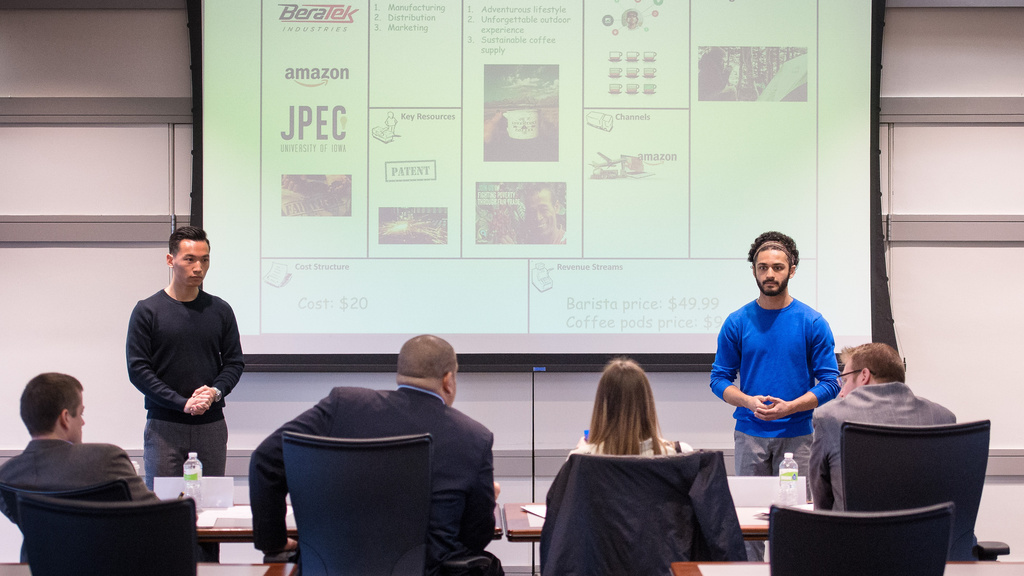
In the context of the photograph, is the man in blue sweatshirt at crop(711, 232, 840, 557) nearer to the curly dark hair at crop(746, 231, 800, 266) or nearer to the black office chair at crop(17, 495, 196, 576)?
the curly dark hair at crop(746, 231, 800, 266)

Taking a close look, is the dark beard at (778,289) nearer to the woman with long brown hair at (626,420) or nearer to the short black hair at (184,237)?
the woman with long brown hair at (626,420)

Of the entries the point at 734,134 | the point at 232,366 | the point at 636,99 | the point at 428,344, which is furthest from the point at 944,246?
the point at 232,366

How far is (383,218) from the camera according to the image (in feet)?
14.3

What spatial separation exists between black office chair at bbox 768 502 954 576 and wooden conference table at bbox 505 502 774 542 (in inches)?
24.0

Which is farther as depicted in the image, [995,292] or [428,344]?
[995,292]

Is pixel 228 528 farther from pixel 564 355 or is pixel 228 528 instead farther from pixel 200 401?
pixel 564 355

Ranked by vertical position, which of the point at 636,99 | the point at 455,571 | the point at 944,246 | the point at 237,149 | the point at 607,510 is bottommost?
the point at 455,571

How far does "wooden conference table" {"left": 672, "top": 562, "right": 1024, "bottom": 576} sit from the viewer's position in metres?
2.04

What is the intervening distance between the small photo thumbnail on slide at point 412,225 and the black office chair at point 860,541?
291 cm

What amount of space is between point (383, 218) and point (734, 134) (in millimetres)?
1979

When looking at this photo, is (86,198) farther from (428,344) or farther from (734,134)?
(734,134)

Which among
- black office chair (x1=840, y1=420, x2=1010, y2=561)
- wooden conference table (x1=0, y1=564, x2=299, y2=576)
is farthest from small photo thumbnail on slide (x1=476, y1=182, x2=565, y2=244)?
wooden conference table (x1=0, y1=564, x2=299, y2=576)

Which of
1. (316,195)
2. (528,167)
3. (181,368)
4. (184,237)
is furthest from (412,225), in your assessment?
(181,368)

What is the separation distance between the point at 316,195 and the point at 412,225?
0.55 m
